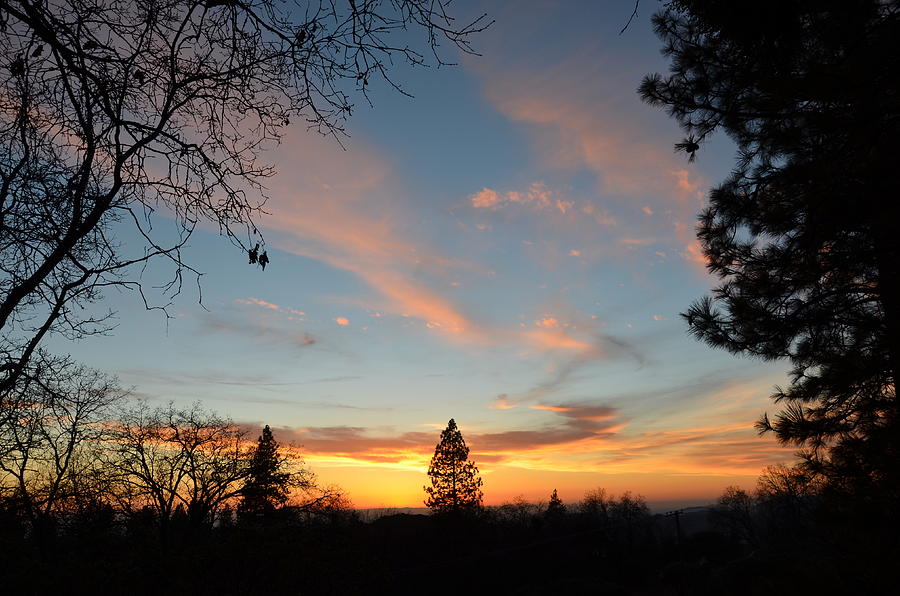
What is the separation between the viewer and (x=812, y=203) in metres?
5.54

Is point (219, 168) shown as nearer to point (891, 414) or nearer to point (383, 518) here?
point (891, 414)

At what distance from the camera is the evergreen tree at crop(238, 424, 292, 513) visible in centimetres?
2761

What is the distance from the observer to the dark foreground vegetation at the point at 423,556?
243 inches

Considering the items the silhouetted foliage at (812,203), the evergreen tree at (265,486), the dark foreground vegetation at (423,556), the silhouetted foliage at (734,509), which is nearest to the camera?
the silhouetted foliage at (812,203)

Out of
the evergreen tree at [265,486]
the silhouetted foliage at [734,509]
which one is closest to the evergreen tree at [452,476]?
the evergreen tree at [265,486]

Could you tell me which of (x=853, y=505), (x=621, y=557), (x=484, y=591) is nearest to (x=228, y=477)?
(x=484, y=591)

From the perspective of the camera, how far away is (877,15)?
5008 mm

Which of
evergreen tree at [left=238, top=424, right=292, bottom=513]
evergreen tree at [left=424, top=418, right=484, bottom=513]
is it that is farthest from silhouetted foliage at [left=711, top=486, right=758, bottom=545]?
evergreen tree at [left=238, top=424, right=292, bottom=513]

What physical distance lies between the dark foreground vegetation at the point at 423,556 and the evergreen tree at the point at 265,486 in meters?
1.18

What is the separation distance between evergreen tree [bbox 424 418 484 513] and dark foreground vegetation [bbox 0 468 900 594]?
1.66 m

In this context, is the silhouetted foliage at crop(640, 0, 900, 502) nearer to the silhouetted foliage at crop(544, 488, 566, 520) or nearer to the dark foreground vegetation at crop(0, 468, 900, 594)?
the dark foreground vegetation at crop(0, 468, 900, 594)

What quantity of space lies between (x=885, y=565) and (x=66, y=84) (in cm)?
804

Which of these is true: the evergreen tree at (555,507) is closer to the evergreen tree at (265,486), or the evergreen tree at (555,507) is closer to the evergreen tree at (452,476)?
the evergreen tree at (452,476)

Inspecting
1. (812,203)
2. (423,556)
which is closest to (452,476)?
(423,556)
